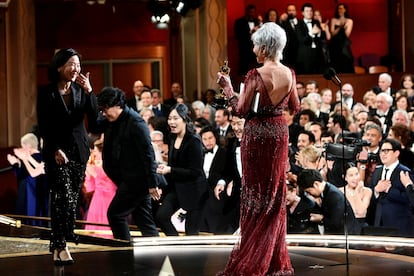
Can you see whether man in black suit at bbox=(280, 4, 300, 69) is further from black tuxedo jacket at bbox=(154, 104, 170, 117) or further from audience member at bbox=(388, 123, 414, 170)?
audience member at bbox=(388, 123, 414, 170)

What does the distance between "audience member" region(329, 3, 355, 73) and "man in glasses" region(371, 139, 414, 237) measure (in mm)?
6976

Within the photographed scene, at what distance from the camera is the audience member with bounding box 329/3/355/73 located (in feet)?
51.0

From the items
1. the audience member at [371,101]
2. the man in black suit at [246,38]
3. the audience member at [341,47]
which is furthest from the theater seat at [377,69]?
the audience member at [371,101]

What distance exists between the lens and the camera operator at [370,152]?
9195 millimetres

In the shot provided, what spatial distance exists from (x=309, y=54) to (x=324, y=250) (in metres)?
7.75

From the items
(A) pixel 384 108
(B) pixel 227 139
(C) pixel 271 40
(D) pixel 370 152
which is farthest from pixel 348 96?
(C) pixel 271 40

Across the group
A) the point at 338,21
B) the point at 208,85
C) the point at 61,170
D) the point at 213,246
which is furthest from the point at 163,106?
the point at 61,170

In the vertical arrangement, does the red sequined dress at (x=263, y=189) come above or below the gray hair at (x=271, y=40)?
below

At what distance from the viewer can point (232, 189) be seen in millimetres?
9000

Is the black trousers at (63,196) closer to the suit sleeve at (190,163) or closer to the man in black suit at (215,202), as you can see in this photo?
the suit sleeve at (190,163)

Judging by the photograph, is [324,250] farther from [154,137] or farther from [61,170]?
[154,137]

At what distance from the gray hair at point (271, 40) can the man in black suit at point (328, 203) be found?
2.13m

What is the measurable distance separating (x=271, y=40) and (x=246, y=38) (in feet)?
30.8

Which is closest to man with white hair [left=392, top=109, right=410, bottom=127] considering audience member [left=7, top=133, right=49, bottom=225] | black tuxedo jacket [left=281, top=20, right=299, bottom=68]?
audience member [left=7, top=133, right=49, bottom=225]
